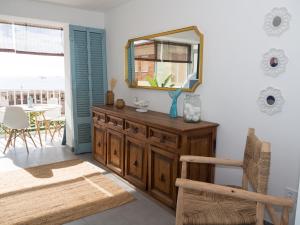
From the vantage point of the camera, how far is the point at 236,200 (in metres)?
1.71

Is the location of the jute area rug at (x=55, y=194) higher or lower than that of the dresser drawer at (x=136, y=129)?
lower

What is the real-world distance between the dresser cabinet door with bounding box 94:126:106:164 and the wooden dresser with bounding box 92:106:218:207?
0.50 feet

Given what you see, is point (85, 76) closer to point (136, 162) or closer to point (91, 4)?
point (91, 4)

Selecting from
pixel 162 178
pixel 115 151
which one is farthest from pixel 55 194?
pixel 162 178

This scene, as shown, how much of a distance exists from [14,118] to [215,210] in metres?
3.63

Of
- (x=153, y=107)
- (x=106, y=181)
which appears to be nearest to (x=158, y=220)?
(x=106, y=181)

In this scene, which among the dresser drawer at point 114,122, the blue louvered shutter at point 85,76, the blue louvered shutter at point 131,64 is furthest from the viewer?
the blue louvered shutter at point 85,76

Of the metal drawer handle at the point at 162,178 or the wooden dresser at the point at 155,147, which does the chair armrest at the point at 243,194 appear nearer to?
the wooden dresser at the point at 155,147

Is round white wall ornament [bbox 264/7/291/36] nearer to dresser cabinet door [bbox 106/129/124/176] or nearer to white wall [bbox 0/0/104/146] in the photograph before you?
dresser cabinet door [bbox 106/129/124/176]

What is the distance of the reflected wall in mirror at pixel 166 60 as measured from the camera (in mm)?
2646

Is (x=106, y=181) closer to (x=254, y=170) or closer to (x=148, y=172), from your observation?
(x=148, y=172)

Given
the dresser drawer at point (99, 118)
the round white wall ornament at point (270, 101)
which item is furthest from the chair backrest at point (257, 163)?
the dresser drawer at point (99, 118)

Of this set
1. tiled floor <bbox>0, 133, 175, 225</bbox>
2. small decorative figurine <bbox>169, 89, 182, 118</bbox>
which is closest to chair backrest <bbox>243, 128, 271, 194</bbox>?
tiled floor <bbox>0, 133, 175, 225</bbox>

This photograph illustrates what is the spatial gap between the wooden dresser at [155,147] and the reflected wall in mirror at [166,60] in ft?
1.42
